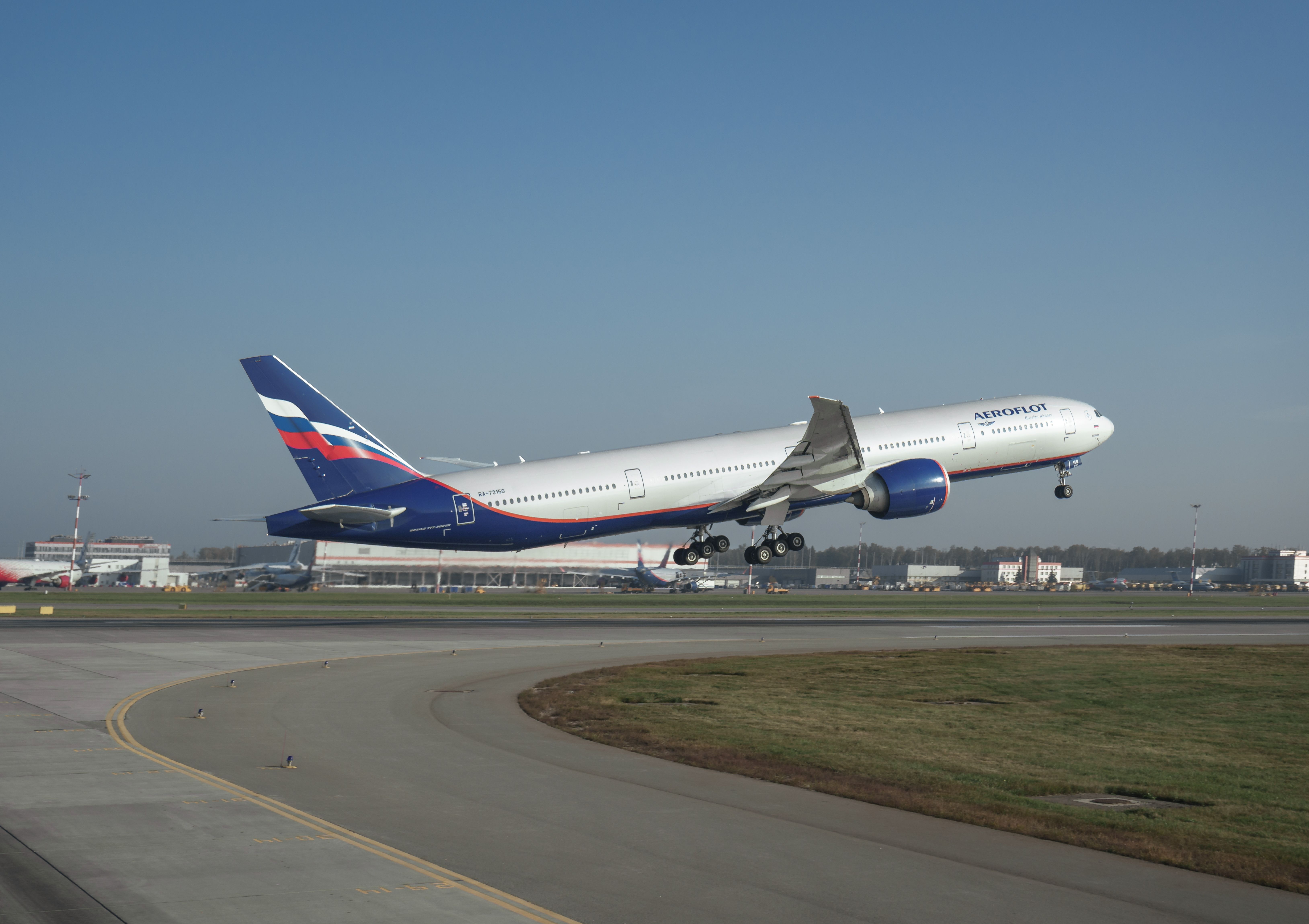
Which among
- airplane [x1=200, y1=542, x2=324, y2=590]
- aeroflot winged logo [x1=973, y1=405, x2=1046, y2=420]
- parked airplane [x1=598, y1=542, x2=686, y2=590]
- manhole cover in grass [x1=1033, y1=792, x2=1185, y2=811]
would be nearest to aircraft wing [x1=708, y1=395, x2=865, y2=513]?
aeroflot winged logo [x1=973, y1=405, x2=1046, y2=420]

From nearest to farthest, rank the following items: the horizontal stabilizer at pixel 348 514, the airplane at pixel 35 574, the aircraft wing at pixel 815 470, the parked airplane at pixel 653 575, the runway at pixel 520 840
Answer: the runway at pixel 520 840 → the horizontal stabilizer at pixel 348 514 → the aircraft wing at pixel 815 470 → the airplane at pixel 35 574 → the parked airplane at pixel 653 575

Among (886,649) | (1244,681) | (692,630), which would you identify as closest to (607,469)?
(692,630)

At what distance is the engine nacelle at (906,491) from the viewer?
50.4 m

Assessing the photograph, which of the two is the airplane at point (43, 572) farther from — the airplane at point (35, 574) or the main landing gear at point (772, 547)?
the main landing gear at point (772, 547)

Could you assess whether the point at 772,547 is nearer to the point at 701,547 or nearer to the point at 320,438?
the point at 701,547

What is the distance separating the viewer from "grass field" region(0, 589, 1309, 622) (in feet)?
220

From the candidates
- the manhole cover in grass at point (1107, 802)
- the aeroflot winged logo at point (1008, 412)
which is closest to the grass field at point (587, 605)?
the aeroflot winged logo at point (1008, 412)

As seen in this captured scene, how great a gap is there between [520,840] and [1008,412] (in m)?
46.9

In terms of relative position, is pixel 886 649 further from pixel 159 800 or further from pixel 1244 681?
pixel 159 800

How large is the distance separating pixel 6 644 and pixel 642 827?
33909mm

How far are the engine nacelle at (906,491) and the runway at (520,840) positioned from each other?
29.1 meters

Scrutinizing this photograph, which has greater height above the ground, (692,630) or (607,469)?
(607,469)

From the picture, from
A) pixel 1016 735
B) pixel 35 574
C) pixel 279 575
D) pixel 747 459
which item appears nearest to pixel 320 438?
pixel 747 459

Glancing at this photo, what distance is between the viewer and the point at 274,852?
41.3 feet
